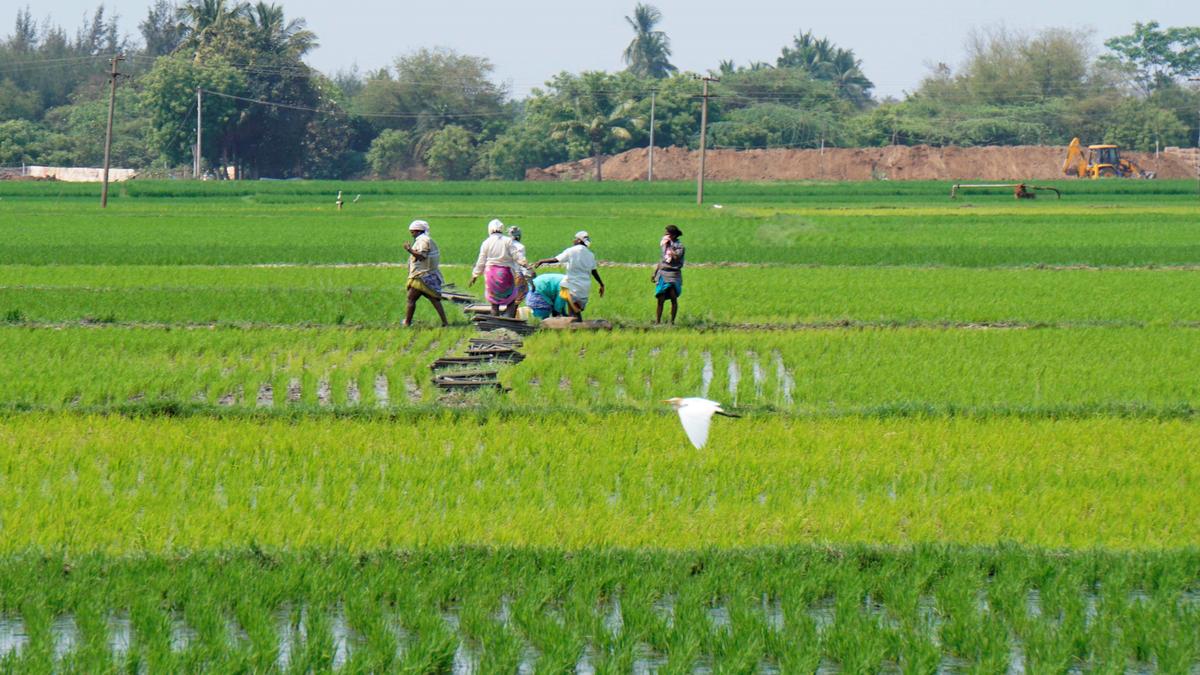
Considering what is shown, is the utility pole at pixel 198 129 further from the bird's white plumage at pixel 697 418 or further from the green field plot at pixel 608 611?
the green field plot at pixel 608 611

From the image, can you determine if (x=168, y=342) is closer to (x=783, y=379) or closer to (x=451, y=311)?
(x=451, y=311)

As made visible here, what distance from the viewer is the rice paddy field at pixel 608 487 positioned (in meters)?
5.43

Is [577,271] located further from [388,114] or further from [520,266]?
[388,114]

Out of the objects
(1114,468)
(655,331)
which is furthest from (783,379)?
(1114,468)

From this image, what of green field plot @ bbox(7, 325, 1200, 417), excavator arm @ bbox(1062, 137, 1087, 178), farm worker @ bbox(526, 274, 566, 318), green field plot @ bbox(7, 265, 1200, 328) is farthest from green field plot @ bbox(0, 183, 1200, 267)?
excavator arm @ bbox(1062, 137, 1087, 178)

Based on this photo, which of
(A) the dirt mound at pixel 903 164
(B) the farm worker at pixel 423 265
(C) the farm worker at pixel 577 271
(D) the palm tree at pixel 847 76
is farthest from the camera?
(D) the palm tree at pixel 847 76

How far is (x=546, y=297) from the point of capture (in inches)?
588

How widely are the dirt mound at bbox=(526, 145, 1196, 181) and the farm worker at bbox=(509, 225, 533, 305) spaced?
5304cm

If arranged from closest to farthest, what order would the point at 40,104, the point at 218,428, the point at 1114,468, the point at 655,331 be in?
1. the point at 1114,468
2. the point at 218,428
3. the point at 655,331
4. the point at 40,104

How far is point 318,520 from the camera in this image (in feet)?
22.4

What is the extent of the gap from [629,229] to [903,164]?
125 feet

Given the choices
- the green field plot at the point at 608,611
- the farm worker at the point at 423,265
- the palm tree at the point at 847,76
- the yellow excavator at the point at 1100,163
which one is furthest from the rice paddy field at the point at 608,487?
the palm tree at the point at 847,76

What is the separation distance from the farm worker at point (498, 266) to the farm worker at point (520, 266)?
0.10 feet

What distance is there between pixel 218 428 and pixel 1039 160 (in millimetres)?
62373
